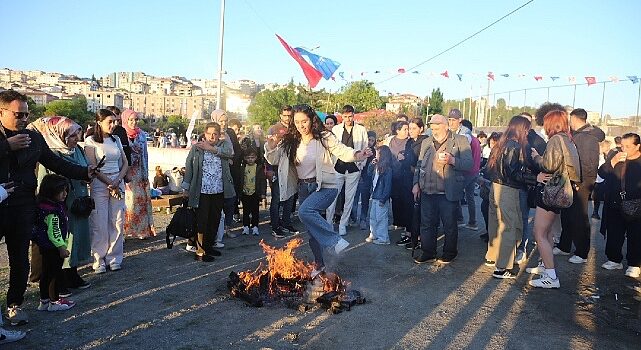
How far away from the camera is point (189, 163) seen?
20.9 ft

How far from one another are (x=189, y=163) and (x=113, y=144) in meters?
0.98

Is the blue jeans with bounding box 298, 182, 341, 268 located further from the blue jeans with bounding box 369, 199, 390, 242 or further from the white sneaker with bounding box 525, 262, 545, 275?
the white sneaker with bounding box 525, 262, 545, 275

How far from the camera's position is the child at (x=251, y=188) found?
802 cm

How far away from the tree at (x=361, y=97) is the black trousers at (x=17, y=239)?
1613 inches

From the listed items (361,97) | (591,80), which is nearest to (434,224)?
(591,80)

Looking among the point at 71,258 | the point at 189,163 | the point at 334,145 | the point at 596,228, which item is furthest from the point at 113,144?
the point at 596,228

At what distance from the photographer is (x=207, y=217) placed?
641cm

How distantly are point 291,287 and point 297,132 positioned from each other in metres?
1.79

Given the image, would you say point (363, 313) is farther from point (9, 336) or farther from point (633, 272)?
point (633, 272)

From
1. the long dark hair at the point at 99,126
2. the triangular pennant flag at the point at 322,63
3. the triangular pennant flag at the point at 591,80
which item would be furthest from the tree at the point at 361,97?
the long dark hair at the point at 99,126

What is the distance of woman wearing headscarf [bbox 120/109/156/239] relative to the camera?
22.9 ft

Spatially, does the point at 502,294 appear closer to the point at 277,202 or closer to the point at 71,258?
the point at 277,202

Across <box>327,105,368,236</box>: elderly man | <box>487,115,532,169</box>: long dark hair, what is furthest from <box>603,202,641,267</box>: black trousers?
<box>327,105,368,236</box>: elderly man

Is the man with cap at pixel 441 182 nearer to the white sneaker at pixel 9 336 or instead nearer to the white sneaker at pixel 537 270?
the white sneaker at pixel 537 270
